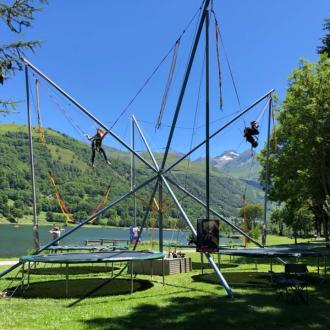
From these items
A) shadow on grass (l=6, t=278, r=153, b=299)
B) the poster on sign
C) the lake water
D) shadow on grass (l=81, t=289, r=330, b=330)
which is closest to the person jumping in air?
shadow on grass (l=6, t=278, r=153, b=299)

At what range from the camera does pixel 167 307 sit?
34.3 ft

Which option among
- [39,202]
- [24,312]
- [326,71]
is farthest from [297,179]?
[39,202]

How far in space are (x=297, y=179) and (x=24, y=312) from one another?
22.7m

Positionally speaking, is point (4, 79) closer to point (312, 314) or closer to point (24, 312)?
point (24, 312)

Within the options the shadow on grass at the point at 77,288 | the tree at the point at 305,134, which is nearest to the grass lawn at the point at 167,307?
the shadow on grass at the point at 77,288

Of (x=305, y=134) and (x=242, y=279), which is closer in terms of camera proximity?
(x=242, y=279)

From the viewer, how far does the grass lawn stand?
8852mm

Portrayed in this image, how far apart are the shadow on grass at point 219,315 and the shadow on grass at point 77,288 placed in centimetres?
226

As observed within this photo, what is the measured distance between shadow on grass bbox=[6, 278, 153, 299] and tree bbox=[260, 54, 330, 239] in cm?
1495

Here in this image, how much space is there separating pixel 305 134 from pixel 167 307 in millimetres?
18965

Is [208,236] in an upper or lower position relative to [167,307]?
upper

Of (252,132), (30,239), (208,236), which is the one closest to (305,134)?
(252,132)

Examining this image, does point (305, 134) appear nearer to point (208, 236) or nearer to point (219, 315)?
point (208, 236)

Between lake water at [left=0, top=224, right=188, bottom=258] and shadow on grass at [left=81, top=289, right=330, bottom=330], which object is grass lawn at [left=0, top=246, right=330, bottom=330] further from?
lake water at [left=0, top=224, right=188, bottom=258]
